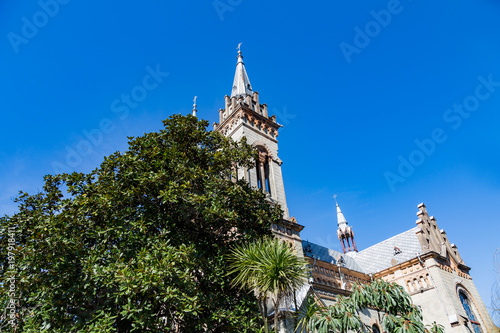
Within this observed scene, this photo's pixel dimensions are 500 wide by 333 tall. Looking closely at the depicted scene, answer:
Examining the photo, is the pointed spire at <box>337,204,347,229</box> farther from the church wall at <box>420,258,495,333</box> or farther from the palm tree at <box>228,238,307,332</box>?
the palm tree at <box>228,238,307,332</box>

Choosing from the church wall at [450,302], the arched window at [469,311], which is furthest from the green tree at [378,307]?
the arched window at [469,311]

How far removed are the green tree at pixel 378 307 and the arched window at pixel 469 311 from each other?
22250mm

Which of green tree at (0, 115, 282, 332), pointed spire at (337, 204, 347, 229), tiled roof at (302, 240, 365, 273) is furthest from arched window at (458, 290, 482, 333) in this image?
green tree at (0, 115, 282, 332)

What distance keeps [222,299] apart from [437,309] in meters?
24.9

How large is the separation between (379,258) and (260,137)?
2019cm

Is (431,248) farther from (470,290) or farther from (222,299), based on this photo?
(222,299)

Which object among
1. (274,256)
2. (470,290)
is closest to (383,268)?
(470,290)

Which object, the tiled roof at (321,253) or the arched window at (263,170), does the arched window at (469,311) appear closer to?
the tiled roof at (321,253)

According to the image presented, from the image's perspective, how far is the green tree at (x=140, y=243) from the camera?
1003 centimetres

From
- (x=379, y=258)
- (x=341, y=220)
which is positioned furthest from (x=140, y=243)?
(x=341, y=220)

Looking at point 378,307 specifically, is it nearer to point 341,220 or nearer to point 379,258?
point 379,258

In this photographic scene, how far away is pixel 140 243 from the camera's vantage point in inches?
454

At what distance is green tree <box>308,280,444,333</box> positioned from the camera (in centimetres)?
1238

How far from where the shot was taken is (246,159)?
16.1 meters
